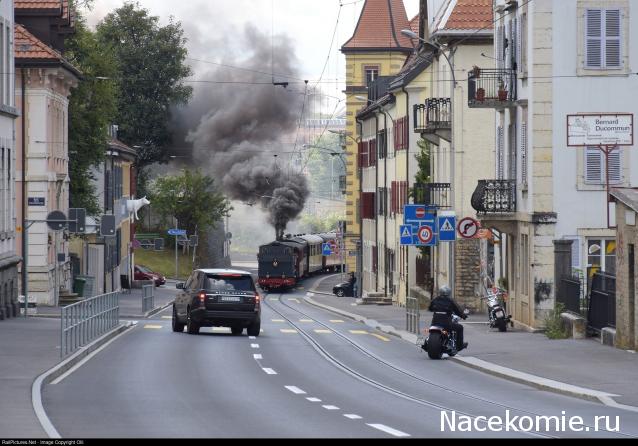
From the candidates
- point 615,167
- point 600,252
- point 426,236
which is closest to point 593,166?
point 615,167

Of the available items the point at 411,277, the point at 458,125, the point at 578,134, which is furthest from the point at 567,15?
the point at 411,277

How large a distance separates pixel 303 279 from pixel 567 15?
71369 mm

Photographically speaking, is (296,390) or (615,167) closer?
(296,390)

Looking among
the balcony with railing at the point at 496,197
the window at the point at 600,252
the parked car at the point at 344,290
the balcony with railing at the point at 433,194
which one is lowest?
the parked car at the point at 344,290

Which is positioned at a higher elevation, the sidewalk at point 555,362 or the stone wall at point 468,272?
the stone wall at point 468,272

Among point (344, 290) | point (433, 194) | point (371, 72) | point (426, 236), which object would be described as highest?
point (371, 72)

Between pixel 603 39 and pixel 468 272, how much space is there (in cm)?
1594

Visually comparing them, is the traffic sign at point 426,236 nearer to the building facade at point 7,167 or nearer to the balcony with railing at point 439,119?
the balcony with railing at point 439,119

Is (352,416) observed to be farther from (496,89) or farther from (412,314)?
(496,89)

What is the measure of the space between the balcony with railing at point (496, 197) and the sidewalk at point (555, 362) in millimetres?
3210

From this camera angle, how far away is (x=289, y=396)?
20.6 m

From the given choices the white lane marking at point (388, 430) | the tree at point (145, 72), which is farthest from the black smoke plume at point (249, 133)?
the white lane marking at point (388, 430)

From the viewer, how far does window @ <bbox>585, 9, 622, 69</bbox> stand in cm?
3697

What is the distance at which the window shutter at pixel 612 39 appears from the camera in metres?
36.9
